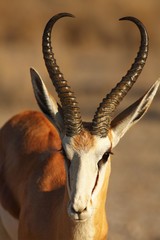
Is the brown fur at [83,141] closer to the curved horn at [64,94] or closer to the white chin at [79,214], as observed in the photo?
the curved horn at [64,94]

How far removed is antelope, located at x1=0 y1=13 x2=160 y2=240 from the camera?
238 inches

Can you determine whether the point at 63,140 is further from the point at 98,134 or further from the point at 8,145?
the point at 8,145

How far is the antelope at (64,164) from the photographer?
6.05m

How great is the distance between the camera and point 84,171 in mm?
5961

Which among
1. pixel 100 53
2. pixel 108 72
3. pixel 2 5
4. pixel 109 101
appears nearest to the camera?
pixel 109 101

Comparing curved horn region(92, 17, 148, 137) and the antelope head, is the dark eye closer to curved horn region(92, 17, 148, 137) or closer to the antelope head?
the antelope head

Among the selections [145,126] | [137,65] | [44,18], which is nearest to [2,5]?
[44,18]

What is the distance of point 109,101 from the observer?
645 cm

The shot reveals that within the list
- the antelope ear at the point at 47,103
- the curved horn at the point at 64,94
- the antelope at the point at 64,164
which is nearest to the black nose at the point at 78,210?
the antelope at the point at 64,164

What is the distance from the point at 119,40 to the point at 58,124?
57.8 feet

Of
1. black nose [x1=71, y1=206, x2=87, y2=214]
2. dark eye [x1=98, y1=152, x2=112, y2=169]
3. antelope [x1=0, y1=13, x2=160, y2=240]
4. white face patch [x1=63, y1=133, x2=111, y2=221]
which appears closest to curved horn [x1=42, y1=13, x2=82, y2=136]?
antelope [x1=0, y1=13, x2=160, y2=240]

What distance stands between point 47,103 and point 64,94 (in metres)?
0.14

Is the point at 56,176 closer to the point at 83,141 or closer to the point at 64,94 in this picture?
the point at 64,94

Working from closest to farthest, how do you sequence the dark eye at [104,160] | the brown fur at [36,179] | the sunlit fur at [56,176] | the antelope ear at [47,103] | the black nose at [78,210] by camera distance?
the black nose at [78,210]
the sunlit fur at [56,176]
the dark eye at [104,160]
the antelope ear at [47,103]
the brown fur at [36,179]
